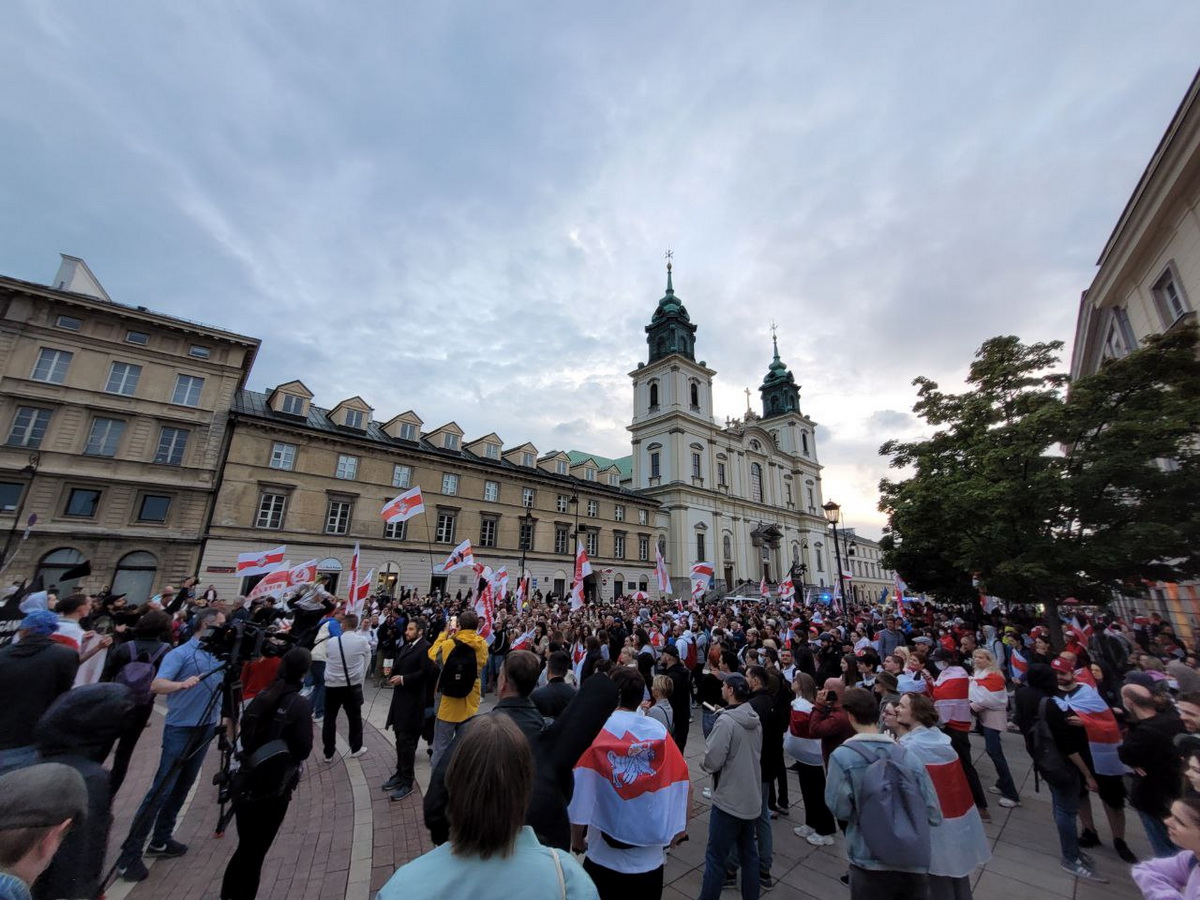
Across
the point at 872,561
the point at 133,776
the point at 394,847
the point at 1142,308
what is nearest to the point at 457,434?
the point at 133,776

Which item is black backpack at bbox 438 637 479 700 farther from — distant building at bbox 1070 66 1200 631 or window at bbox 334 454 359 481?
window at bbox 334 454 359 481

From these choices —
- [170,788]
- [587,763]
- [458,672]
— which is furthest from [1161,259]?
[170,788]

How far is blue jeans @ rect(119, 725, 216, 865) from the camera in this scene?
14.0 feet

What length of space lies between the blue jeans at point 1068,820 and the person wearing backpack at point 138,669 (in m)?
9.06

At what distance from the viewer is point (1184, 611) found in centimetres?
1472

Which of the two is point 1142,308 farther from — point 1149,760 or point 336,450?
point 336,450

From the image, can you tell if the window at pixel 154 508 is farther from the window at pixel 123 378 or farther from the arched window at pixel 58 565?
the window at pixel 123 378

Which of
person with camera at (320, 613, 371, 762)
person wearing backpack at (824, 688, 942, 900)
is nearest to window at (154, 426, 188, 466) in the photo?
person with camera at (320, 613, 371, 762)

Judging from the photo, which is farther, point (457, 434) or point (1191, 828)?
point (457, 434)

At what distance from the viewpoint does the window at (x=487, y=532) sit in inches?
1240

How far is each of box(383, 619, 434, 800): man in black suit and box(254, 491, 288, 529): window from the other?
73.9 feet

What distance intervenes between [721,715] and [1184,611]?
20.2m

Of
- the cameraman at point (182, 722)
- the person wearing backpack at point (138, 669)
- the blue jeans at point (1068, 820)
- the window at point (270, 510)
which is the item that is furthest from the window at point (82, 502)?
the blue jeans at point (1068, 820)

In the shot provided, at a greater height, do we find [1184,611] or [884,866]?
[1184,611]
